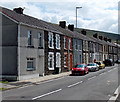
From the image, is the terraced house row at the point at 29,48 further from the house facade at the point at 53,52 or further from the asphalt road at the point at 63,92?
the asphalt road at the point at 63,92

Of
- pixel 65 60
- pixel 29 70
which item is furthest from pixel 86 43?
pixel 29 70

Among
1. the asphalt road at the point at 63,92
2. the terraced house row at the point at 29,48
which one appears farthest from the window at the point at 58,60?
the asphalt road at the point at 63,92

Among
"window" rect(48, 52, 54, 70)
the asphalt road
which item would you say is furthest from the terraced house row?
the asphalt road

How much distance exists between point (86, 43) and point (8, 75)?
2903 centimetres

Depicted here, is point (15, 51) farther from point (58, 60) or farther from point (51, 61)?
point (58, 60)

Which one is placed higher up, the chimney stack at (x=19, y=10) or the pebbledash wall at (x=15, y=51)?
the chimney stack at (x=19, y=10)

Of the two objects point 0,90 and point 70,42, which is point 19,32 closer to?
point 0,90

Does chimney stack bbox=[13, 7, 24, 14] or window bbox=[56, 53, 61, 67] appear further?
window bbox=[56, 53, 61, 67]

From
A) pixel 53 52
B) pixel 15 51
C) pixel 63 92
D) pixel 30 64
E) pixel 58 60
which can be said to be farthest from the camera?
pixel 58 60

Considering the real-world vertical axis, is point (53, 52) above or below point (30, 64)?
above

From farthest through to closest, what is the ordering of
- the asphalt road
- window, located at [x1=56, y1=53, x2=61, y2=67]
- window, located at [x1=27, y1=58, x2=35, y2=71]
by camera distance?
window, located at [x1=56, y1=53, x2=61, y2=67] < window, located at [x1=27, y1=58, x2=35, y2=71] < the asphalt road

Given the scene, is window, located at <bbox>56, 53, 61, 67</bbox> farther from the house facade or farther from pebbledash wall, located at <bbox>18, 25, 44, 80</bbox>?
pebbledash wall, located at <bbox>18, 25, 44, 80</bbox>

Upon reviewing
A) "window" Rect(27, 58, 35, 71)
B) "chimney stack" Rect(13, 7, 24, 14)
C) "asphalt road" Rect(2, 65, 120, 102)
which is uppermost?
"chimney stack" Rect(13, 7, 24, 14)

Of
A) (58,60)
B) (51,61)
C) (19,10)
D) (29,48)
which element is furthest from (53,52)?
(19,10)
